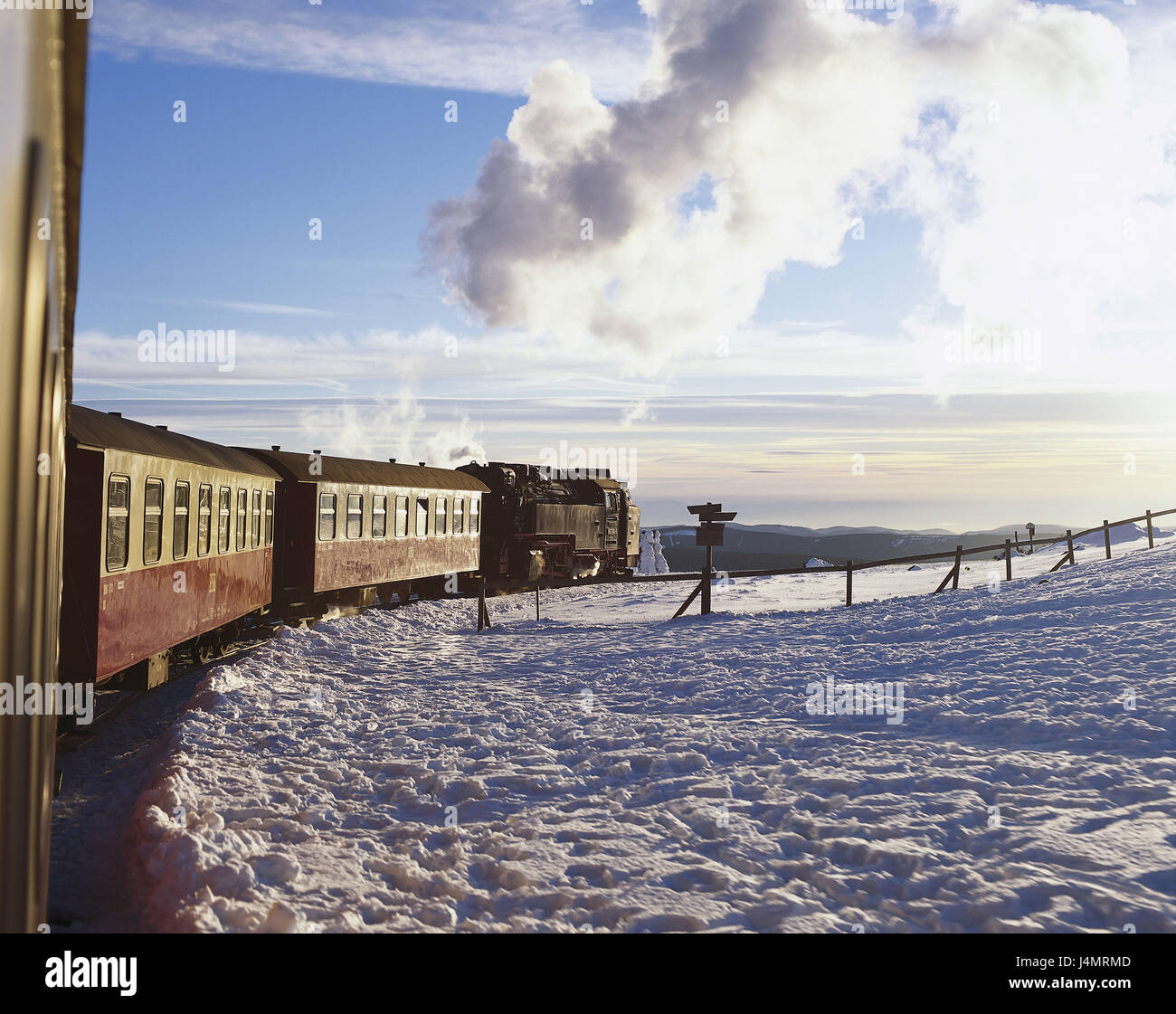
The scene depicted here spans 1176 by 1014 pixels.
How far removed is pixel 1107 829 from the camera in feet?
17.2

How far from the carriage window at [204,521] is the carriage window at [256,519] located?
252 cm

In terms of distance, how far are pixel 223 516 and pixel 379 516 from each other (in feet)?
22.5

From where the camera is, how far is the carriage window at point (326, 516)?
16609 millimetres

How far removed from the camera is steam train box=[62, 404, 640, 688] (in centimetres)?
808

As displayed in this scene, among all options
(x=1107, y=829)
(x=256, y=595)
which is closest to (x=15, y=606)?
(x=1107, y=829)

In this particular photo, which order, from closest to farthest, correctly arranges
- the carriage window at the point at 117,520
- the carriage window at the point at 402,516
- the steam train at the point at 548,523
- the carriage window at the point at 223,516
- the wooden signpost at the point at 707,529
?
the carriage window at the point at 117,520
the carriage window at the point at 223,516
the wooden signpost at the point at 707,529
the carriage window at the point at 402,516
the steam train at the point at 548,523

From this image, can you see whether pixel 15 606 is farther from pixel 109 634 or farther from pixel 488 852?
pixel 109 634

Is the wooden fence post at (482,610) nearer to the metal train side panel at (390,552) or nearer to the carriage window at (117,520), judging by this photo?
the metal train side panel at (390,552)

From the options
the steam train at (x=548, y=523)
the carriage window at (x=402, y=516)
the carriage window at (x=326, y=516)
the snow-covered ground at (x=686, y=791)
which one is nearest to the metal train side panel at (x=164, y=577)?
the snow-covered ground at (x=686, y=791)

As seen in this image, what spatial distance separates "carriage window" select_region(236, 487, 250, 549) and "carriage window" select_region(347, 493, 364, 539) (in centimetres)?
400

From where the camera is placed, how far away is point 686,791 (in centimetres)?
652

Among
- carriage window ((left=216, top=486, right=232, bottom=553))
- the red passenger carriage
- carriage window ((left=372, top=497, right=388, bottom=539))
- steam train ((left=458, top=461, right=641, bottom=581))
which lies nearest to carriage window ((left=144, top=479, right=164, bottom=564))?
the red passenger carriage

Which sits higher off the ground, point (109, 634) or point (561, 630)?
point (109, 634)
